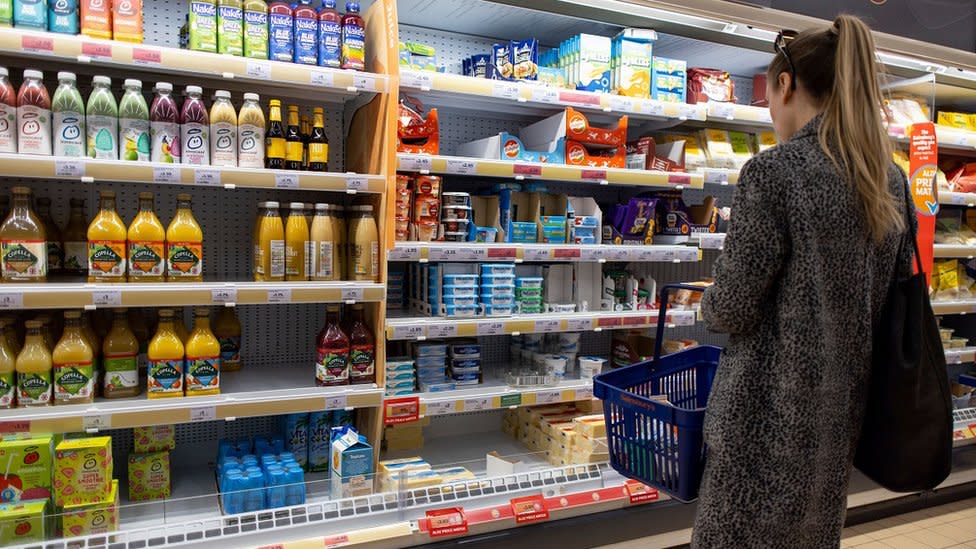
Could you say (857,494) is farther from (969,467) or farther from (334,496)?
(334,496)

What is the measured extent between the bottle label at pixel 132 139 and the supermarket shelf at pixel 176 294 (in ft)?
1.53

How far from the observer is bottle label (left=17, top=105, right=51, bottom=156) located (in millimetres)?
2328

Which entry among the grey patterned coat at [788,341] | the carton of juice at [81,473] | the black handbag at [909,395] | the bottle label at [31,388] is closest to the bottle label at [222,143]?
the bottle label at [31,388]

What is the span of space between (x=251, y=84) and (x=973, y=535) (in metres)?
4.07

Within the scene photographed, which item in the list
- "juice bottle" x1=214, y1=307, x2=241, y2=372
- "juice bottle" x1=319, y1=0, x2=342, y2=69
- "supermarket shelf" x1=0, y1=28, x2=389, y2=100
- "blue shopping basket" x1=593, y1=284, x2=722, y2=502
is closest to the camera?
"blue shopping basket" x1=593, y1=284, x2=722, y2=502

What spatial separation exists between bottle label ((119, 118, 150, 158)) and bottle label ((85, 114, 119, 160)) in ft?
0.11

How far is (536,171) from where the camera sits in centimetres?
311

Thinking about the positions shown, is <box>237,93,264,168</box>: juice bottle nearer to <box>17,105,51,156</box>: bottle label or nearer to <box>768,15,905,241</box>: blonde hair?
<box>17,105,51,156</box>: bottle label

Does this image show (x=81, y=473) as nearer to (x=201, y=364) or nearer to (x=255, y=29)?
(x=201, y=364)

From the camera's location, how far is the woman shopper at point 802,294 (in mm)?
1344

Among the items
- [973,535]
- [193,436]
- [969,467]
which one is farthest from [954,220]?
[193,436]

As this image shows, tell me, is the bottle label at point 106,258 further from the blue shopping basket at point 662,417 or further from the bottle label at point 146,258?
the blue shopping basket at point 662,417

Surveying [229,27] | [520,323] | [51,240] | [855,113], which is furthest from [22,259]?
[855,113]

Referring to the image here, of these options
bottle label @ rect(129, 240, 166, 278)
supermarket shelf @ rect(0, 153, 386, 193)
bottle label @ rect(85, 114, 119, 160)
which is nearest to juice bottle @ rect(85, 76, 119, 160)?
bottle label @ rect(85, 114, 119, 160)
